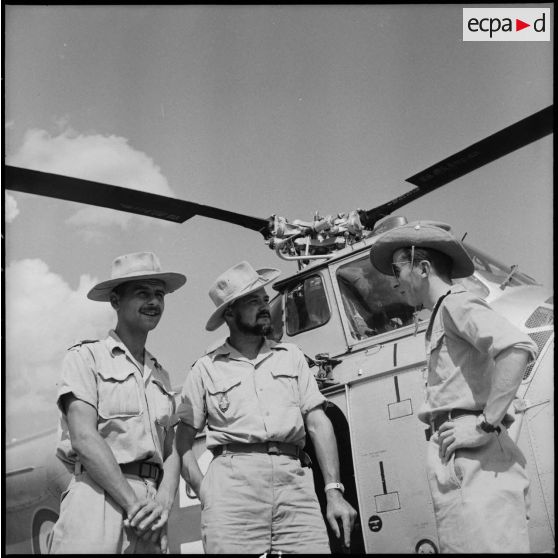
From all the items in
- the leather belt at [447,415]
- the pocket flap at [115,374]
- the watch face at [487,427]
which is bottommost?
the watch face at [487,427]

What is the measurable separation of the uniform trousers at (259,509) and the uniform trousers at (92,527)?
1.22ft

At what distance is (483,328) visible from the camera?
2945 mm

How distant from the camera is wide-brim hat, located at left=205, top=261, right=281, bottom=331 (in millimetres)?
4410

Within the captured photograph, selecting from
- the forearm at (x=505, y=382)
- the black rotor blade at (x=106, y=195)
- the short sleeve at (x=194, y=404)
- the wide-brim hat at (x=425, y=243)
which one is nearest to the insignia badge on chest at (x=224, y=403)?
the short sleeve at (x=194, y=404)

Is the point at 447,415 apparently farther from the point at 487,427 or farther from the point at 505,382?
the point at 505,382

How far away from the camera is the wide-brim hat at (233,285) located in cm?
441

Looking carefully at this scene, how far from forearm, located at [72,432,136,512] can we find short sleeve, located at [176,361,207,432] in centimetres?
69

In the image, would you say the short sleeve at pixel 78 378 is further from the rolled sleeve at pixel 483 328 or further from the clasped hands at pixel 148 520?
the rolled sleeve at pixel 483 328

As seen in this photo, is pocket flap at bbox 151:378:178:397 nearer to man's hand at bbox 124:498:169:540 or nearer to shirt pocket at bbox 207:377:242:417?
shirt pocket at bbox 207:377:242:417

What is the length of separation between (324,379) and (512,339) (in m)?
2.47

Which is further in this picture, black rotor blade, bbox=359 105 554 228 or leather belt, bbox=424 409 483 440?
black rotor blade, bbox=359 105 554 228

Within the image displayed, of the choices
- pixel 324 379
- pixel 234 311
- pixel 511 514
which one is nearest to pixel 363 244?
pixel 324 379

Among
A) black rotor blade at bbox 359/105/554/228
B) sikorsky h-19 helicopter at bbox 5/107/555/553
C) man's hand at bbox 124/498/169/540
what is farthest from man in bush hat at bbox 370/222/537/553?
black rotor blade at bbox 359/105/554/228

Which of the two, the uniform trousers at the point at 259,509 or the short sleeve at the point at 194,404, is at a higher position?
the short sleeve at the point at 194,404
